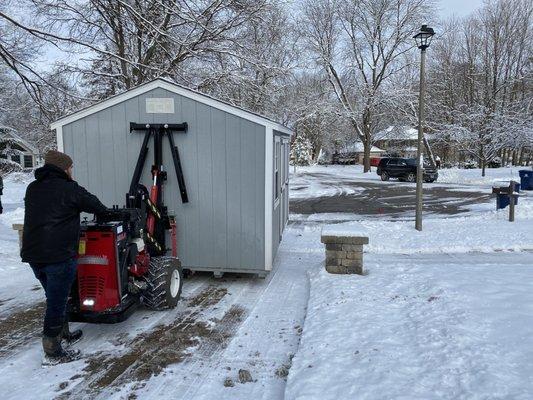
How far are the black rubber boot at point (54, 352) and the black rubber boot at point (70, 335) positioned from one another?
9.5 inches

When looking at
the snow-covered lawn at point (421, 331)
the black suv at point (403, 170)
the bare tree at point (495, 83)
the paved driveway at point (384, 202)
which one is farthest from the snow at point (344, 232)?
the bare tree at point (495, 83)

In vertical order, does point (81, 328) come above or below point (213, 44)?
below

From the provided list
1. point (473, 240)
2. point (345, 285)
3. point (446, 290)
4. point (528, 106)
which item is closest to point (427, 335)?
point (446, 290)

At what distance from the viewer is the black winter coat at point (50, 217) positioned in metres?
3.87

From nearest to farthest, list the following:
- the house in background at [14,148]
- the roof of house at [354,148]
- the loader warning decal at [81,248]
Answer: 1. the loader warning decal at [81,248]
2. the house in background at [14,148]
3. the roof of house at [354,148]

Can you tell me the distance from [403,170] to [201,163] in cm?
2429

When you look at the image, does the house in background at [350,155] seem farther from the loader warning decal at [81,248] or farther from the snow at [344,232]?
the loader warning decal at [81,248]

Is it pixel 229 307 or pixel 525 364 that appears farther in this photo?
pixel 229 307

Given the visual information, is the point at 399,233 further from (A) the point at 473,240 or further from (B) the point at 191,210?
(B) the point at 191,210

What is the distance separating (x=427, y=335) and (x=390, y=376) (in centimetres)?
85

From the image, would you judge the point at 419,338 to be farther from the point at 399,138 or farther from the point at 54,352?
the point at 399,138

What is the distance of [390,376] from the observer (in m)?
3.37

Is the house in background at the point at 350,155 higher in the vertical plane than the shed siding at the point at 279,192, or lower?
higher

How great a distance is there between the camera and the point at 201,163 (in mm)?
6758
